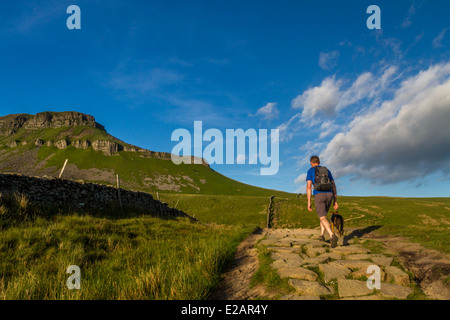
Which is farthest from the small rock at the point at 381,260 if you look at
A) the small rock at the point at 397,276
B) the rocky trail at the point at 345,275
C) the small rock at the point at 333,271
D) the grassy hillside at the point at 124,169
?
the grassy hillside at the point at 124,169

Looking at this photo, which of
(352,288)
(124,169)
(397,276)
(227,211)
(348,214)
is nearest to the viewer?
(352,288)

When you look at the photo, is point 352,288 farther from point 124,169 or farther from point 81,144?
point 81,144

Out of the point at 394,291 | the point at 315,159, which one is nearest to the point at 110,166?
the point at 315,159

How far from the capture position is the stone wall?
11180 millimetres

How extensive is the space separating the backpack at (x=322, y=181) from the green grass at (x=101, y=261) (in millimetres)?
3784

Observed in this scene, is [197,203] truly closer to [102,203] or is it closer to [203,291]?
[102,203]

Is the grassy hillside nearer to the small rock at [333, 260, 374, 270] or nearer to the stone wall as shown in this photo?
the stone wall

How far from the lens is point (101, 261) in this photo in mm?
5961

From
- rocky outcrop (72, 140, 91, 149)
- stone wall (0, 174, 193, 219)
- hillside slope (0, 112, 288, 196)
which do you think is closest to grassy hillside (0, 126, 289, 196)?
hillside slope (0, 112, 288, 196)

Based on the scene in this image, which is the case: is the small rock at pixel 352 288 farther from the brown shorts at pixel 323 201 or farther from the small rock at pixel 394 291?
the brown shorts at pixel 323 201

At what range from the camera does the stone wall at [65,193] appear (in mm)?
11180

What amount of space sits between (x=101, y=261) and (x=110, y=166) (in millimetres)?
151078

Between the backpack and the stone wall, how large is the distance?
40.4ft
